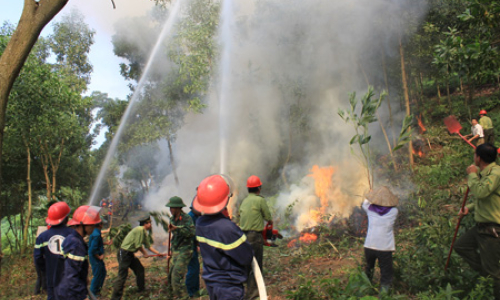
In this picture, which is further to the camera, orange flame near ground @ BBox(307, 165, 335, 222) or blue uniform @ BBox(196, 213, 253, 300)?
orange flame near ground @ BBox(307, 165, 335, 222)

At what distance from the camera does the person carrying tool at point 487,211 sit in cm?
352

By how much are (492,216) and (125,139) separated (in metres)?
17.5

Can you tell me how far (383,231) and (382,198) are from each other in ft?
1.29

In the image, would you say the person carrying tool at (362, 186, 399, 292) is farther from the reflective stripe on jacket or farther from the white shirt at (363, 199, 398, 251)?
the reflective stripe on jacket

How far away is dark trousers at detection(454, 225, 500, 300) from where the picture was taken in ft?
11.7

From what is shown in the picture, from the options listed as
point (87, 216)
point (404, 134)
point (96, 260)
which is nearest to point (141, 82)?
point (96, 260)

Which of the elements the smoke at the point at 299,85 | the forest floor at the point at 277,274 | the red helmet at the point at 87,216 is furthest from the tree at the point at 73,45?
the red helmet at the point at 87,216

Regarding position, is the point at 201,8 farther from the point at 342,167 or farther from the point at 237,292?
the point at 237,292

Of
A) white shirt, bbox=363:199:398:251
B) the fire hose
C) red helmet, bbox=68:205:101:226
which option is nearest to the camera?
the fire hose

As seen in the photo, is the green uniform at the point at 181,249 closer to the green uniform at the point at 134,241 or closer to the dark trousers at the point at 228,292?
the green uniform at the point at 134,241

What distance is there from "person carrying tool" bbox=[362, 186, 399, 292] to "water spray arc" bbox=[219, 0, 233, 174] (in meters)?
14.4

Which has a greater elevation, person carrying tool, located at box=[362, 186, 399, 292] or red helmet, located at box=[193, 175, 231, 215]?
red helmet, located at box=[193, 175, 231, 215]

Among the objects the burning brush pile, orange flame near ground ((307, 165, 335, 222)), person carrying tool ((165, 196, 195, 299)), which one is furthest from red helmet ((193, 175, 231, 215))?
orange flame near ground ((307, 165, 335, 222))

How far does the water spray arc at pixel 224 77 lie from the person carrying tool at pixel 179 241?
12.9 metres
